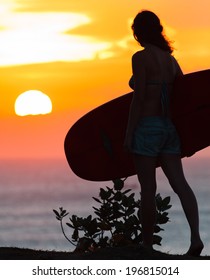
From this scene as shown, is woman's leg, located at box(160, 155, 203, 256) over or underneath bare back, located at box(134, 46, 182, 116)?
underneath

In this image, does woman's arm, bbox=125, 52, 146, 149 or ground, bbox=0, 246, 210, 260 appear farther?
woman's arm, bbox=125, 52, 146, 149

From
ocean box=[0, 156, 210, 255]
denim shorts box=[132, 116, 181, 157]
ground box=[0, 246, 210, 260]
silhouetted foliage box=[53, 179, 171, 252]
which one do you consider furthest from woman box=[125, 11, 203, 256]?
ocean box=[0, 156, 210, 255]

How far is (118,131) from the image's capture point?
8.82 meters

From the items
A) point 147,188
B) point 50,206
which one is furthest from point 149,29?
point 50,206

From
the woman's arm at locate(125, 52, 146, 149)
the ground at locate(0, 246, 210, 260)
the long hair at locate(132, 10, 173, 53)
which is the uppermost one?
the long hair at locate(132, 10, 173, 53)

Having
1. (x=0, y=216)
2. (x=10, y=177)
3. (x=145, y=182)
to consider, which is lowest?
(x=145, y=182)

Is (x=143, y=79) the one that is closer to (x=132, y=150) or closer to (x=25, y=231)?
(x=132, y=150)

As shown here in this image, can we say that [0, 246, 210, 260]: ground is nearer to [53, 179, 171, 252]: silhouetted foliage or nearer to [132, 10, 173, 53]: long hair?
[53, 179, 171, 252]: silhouetted foliage

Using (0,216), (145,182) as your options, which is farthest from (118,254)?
(0,216)

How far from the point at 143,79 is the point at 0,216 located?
76523 millimetres

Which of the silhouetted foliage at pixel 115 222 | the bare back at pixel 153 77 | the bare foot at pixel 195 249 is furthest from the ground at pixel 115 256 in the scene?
the bare back at pixel 153 77

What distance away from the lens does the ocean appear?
6106 centimetres

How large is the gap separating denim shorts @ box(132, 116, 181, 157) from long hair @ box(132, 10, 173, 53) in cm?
71

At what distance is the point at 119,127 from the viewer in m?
8.84
